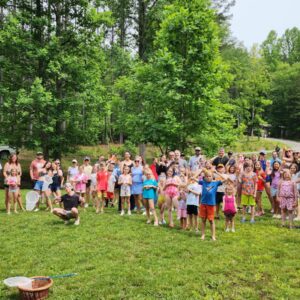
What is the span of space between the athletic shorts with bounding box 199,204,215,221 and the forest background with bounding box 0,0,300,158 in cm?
758

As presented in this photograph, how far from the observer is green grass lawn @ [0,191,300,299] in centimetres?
578

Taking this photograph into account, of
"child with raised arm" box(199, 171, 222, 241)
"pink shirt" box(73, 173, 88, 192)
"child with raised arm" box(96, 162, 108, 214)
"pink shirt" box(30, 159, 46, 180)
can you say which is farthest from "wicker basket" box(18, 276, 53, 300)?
"pink shirt" box(30, 159, 46, 180)

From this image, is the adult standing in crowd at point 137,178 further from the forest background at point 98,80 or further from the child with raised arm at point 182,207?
the forest background at point 98,80

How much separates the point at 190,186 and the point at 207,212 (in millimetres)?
721

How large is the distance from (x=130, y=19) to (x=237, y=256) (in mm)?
23907

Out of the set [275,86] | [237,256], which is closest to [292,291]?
[237,256]

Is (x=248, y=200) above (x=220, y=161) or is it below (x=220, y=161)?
below

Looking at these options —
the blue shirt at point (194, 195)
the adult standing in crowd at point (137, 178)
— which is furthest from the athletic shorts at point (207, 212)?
the adult standing in crowd at point (137, 178)

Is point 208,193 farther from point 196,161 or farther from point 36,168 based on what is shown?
point 36,168

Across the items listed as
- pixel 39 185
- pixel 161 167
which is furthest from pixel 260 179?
pixel 39 185

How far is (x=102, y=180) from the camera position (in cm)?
1173

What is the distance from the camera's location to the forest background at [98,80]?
16422 millimetres

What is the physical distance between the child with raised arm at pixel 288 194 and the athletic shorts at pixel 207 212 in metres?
2.22

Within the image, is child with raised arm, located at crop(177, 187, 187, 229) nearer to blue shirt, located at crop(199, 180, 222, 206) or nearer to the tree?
blue shirt, located at crop(199, 180, 222, 206)
